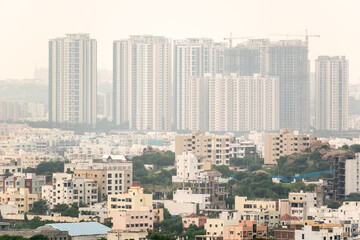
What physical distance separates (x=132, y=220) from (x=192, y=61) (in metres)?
74.0

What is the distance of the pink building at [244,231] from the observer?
128 feet

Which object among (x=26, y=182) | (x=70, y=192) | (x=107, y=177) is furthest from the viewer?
(x=26, y=182)

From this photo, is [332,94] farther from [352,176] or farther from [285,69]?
[352,176]

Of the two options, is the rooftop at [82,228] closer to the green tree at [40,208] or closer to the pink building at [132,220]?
the pink building at [132,220]

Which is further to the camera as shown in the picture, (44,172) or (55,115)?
(55,115)

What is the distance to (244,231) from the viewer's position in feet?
Answer: 129

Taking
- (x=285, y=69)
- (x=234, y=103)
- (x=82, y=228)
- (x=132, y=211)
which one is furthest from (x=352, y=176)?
(x=285, y=69)

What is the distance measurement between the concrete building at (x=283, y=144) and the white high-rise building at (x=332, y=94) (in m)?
42.1

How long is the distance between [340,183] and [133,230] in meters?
12.2

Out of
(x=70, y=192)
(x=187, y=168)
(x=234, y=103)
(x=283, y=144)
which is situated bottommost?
(x=70, y=192)

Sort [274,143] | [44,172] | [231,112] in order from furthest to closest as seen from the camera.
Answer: [231,112]
[274,143]
[44,172]

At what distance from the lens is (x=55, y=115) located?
108 metres

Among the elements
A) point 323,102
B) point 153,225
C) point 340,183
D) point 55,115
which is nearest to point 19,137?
point 55,115

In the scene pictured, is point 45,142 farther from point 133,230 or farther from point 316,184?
point 133,230
